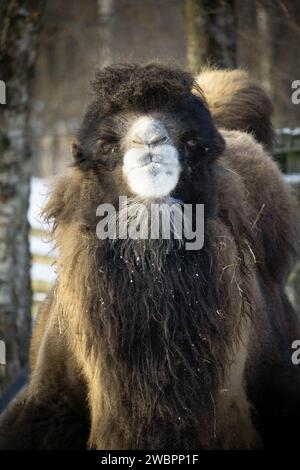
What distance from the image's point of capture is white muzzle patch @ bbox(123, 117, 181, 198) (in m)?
4.48

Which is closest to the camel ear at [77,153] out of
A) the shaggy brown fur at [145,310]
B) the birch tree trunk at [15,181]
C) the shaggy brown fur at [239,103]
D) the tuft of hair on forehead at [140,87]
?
the shaggy brown fur at [145,310]

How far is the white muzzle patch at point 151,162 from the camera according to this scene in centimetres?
448

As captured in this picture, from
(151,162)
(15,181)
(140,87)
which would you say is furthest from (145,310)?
(15,181)

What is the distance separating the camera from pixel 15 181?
7.87 meters

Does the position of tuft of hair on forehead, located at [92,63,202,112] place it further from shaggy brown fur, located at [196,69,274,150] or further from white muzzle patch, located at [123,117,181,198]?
shaggy brown fur, located at [196,69,274,150]

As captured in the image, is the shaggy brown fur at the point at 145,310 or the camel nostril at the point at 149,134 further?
the shaggy brown fur at the point at 145,310

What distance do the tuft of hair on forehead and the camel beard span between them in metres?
0.64

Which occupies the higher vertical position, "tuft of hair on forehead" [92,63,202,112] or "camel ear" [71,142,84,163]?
"tuft of hair on forehead" [92,63,202,112]

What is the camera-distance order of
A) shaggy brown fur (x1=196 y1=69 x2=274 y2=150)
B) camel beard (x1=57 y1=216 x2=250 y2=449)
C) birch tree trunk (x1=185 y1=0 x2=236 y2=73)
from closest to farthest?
camel beard (x1=57 y1=216 x2=250 y2=449)
shaggy brown fur (x1=196 y1=69 x2=274 y2=150)
birch tree trunk (x1=185 y1=0 x2=236 y2=73)

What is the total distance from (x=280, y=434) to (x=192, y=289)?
1267mm

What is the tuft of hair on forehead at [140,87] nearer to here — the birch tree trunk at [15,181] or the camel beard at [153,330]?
the camel beard at [153,330]

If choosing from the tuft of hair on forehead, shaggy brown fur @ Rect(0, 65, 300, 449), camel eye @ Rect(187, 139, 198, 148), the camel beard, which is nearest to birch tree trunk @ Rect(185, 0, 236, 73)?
shaggy brown fur @ Rect(0, 65, 300, 449)

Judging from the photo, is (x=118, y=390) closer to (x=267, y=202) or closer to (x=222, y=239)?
(x=222, y=239)

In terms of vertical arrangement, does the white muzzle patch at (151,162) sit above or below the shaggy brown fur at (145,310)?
above
